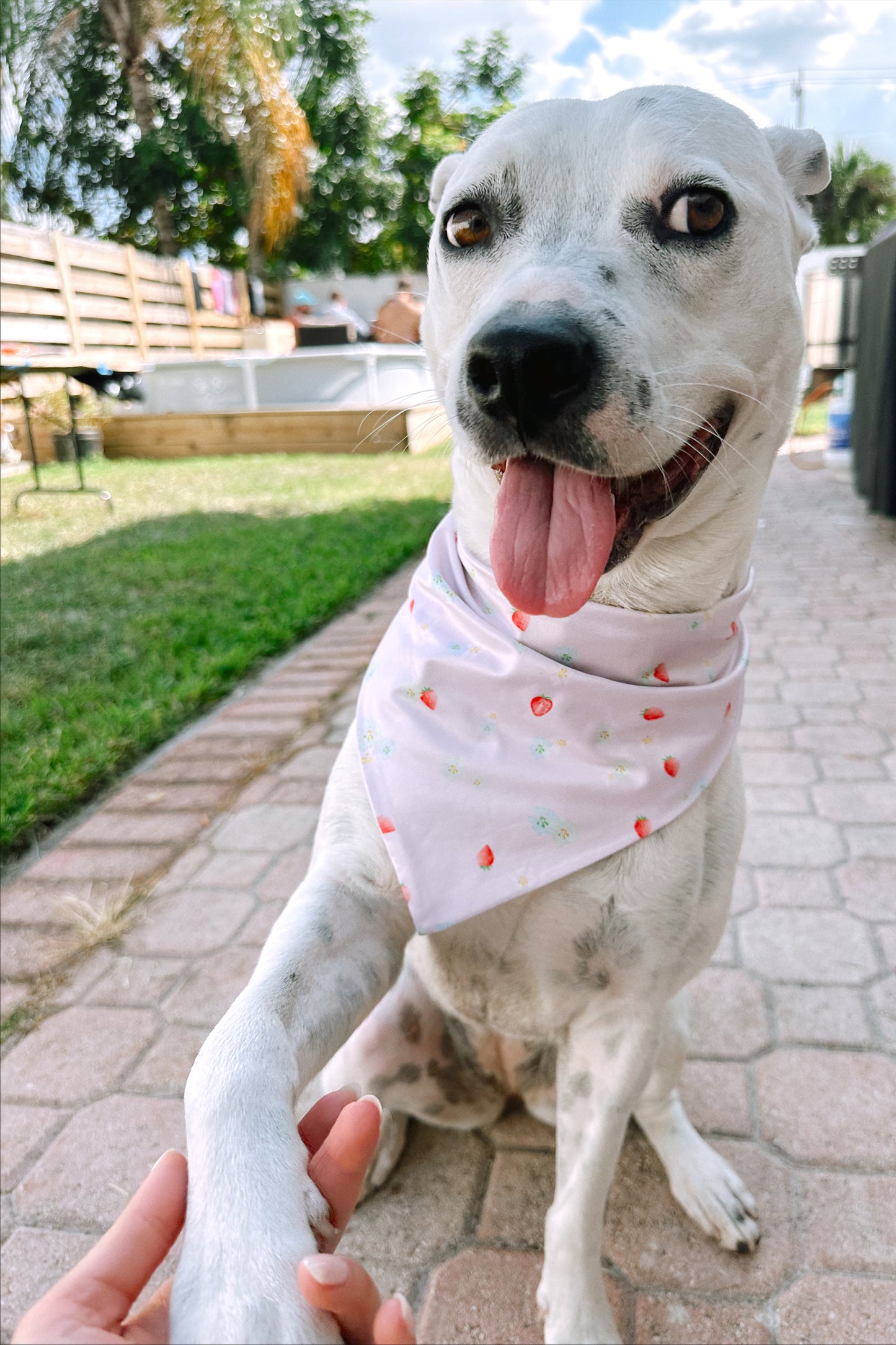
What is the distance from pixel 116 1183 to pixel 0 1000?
74 cm

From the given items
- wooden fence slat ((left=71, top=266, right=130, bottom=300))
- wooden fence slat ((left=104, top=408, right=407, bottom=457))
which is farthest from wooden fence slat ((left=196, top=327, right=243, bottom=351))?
wooden fence slat ((left=104, top=408, right=407, bottom=457))

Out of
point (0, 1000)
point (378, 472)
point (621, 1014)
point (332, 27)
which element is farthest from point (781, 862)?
point (332, 27)

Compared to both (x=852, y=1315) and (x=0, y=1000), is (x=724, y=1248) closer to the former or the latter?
(x=852, y=1315)

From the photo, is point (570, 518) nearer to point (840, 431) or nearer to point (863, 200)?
point (840, 431)

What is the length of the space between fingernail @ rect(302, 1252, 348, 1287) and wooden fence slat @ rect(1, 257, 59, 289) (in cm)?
1324

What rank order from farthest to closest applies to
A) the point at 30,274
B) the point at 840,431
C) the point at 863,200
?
1. the point at 863,200
2. the point at 30,274
3. the point at 840,431

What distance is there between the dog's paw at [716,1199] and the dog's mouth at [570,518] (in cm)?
119

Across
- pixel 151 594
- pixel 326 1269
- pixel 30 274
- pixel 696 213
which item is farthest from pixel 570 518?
pixel 30 274

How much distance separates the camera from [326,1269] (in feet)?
2.94

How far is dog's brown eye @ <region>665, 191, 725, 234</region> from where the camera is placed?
146cm

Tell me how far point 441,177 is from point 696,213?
0.68 metres

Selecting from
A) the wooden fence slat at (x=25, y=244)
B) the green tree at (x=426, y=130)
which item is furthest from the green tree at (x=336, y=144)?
the wooden fence slat at (x=25, y=244)

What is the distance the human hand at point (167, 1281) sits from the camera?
0.90m

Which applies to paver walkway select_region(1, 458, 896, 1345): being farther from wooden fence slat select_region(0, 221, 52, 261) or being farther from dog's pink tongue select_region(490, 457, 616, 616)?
wooden fence slat select_region(0, 221, 52, 261)
